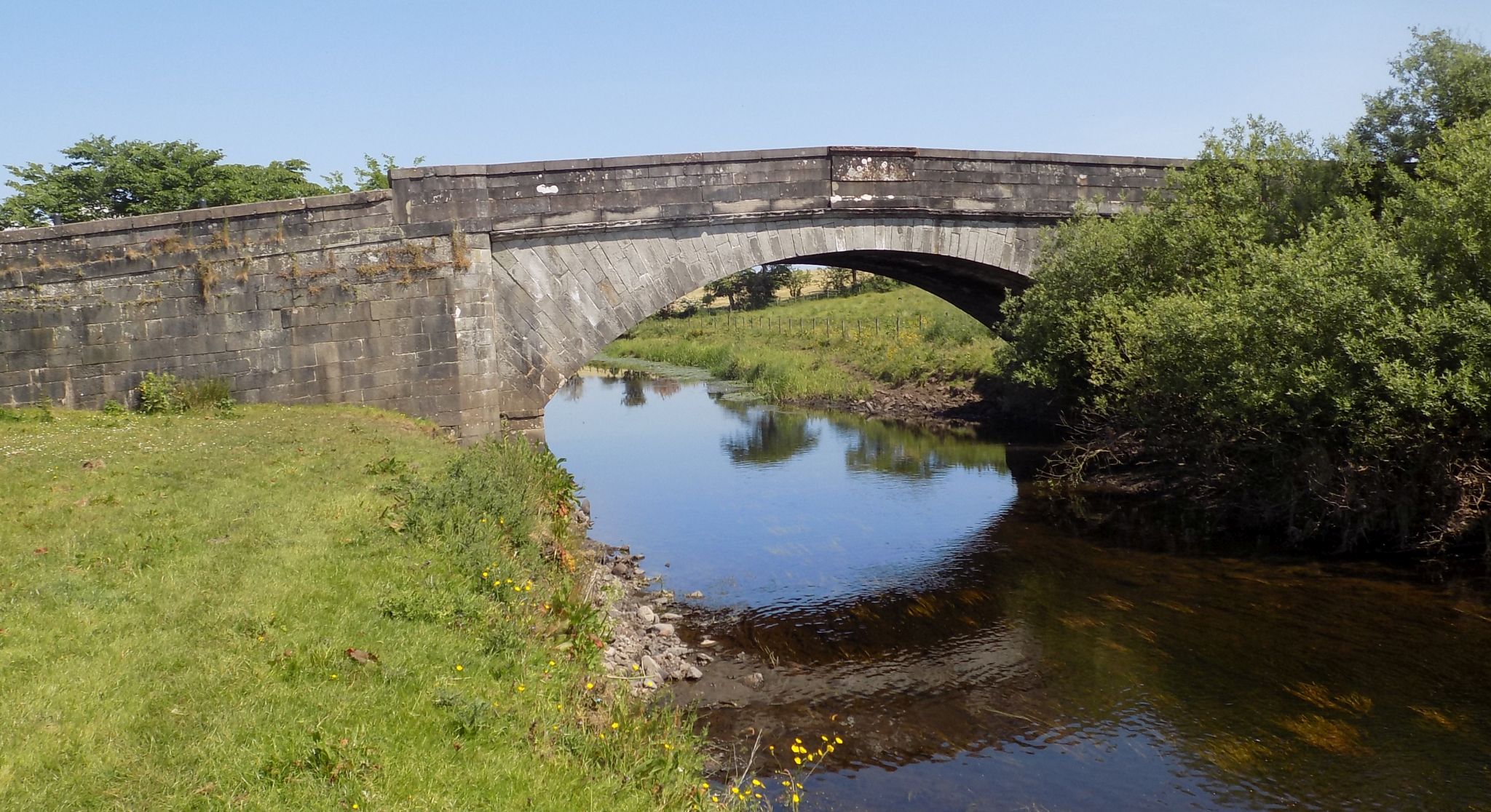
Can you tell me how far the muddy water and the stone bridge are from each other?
11.3ft

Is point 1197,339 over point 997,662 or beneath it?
over

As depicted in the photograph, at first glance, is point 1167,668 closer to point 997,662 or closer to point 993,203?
point 997,662

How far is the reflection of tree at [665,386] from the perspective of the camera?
37341mm

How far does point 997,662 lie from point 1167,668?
1499 millimetres

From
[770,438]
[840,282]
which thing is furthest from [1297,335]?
[840,282]

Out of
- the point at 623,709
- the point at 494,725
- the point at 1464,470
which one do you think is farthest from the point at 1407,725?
the point at 494,725

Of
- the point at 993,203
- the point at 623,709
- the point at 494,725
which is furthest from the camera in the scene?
the point at 993,203

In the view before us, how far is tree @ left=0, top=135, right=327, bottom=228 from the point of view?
1325 inches

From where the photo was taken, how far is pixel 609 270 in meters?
16.9

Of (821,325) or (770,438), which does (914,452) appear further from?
(821,325)

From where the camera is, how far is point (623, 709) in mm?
6734

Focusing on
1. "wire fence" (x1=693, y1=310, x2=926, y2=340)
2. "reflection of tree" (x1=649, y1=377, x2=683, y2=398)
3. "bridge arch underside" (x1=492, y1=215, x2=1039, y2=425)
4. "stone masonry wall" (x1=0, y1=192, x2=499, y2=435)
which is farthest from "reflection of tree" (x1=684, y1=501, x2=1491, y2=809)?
"reflection of tree" (x1=649, y1=377, x2=683, y2=398)

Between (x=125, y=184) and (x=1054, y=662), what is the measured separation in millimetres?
35749

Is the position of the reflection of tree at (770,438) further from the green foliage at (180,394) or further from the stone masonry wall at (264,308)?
the green foliage at (180,394)
